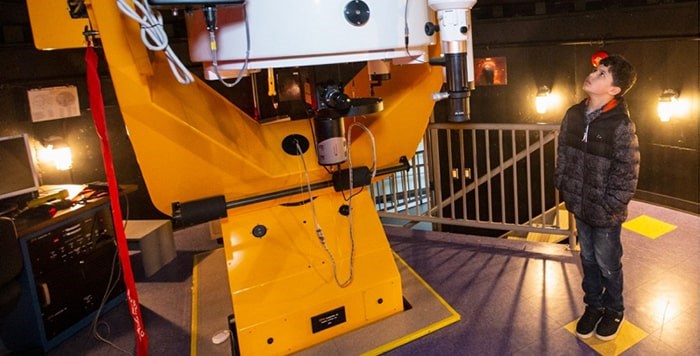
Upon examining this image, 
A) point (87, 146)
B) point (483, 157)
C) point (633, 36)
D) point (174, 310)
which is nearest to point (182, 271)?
point (174, 310)

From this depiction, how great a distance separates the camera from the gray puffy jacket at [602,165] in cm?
231

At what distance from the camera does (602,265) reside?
249 cm

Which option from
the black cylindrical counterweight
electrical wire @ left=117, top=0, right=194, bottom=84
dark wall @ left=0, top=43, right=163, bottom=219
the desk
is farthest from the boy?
dark wall @ left=0, top=43, right=163, bottom=219

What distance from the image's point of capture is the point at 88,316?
3152 mm

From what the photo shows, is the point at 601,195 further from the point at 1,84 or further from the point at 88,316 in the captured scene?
the point at 1,84

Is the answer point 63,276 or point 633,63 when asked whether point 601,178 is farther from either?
point 633,63

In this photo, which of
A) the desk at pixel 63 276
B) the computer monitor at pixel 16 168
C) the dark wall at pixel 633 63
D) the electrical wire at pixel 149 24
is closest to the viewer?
the electrical wire at pixel 149 24

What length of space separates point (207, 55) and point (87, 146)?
3210 mm

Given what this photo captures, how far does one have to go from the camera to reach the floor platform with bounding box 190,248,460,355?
2591 millimetres

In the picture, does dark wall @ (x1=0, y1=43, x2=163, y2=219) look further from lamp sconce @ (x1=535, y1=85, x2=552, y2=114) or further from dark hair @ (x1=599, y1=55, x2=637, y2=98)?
lamp sconce @ (x1=535, y1=85, x2=552, y2=114)

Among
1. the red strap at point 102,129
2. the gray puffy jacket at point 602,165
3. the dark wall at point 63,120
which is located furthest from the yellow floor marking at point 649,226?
the dark wall at point 63,120

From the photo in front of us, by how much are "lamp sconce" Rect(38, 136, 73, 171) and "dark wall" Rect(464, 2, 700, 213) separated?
4.50m

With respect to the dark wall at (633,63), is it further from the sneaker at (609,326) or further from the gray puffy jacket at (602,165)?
the sneaker at (609,326)

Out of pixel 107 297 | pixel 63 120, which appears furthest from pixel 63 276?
pixel 63 120
